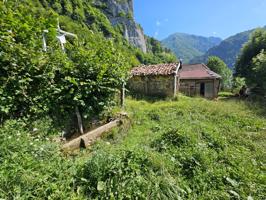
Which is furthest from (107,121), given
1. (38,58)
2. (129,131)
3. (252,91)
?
(252,91)

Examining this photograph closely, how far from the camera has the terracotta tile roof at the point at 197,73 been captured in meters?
20.0

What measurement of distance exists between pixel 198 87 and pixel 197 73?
78.5 inches

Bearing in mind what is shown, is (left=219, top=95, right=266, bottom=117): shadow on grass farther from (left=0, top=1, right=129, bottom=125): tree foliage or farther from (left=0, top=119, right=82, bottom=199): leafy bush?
(left=0, top=119, right=82, bottom=199): leafy bush

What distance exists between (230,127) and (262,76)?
10.7 m

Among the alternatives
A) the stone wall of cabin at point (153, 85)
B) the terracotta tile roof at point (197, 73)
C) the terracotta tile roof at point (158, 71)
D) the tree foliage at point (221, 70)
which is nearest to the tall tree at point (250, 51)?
the terracotta tile roof at point (197, 73)

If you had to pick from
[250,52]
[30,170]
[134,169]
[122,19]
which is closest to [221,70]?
[250,52]

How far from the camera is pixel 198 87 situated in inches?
792

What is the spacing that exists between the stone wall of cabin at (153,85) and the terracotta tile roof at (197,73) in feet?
21.1

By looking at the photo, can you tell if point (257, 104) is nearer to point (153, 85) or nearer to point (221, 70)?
point (153, 85)


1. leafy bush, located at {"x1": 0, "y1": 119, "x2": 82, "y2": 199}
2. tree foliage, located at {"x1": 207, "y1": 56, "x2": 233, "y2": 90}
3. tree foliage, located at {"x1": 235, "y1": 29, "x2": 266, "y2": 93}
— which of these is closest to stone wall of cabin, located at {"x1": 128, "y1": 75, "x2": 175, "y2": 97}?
leafy bush, located at {"x1": 0, "y1": 119, "x2": 82, "y2": 199}

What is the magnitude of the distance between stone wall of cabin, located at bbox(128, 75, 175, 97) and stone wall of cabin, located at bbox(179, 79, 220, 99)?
7177mm

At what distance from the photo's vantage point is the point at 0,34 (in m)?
3.78

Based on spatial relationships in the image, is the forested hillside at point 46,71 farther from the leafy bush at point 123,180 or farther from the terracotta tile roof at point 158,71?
the terracotta tile roof at point 158,71

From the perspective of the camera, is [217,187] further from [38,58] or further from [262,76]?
[262,76]
